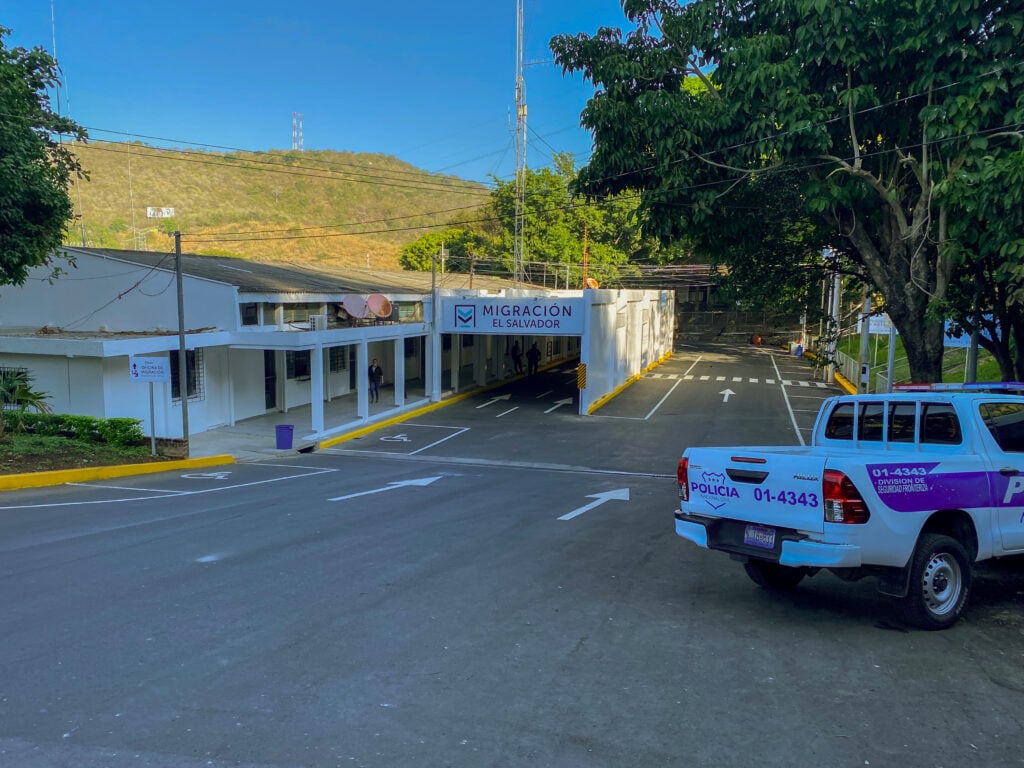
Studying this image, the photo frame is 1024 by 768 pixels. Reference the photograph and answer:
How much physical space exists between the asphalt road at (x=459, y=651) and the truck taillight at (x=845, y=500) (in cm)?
102

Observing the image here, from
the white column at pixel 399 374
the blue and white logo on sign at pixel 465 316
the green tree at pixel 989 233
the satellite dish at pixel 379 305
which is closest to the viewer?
the green tree at pixel 989 233

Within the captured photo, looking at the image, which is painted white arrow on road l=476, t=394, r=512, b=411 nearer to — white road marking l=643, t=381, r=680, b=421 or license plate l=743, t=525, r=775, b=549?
white road marking l=643, t=381, r=680, b=421

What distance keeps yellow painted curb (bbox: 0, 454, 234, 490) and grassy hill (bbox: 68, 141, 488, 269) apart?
5091cm

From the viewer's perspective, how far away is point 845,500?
19.8ft

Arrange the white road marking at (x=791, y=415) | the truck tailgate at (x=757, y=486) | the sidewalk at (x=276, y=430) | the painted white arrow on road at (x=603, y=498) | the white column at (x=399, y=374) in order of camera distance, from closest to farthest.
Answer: the truck tailgate at (x=757, y=486)
the painted white arrow on road at (x=603, y=498)
the sidewalk at (x=276, y=430)
the white road marking at (x=791, y=415)
the white column at (x=399, y=374)

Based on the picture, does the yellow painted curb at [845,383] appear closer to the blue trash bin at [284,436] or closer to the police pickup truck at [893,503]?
the blue trash bin at [284,436]

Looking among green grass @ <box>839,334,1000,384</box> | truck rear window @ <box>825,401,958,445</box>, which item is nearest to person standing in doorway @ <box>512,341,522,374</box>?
green grass @ <box>839,334,1000,384</box>

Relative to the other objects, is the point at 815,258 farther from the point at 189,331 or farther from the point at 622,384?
the point at 622,384

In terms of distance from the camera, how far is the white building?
68.3 ft

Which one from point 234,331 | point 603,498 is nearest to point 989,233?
point 603,498

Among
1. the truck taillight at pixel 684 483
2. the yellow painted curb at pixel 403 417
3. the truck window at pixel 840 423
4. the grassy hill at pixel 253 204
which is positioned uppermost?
the grassy hill at pixel 253 204

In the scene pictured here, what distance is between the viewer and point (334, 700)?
511 centimetres

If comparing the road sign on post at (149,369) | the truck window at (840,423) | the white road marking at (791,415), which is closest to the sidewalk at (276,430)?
the road sign on post at (149,369)

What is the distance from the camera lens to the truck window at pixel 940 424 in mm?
7200
